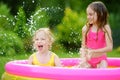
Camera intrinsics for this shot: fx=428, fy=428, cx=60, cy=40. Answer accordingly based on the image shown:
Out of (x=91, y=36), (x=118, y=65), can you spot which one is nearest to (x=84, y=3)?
(x=118, y=65)

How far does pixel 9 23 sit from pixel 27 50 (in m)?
1.00

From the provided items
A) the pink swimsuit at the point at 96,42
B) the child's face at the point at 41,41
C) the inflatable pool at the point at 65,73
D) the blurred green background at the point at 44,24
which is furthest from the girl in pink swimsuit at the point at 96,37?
the blurred green background at the point at 44,24

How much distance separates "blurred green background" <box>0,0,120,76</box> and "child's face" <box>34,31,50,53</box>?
3.56 m

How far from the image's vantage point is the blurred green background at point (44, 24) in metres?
9.62

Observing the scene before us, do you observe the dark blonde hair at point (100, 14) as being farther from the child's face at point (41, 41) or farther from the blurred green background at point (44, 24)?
the blurred green background at point (44, 24)

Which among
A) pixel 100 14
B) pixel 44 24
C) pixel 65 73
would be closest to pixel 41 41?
pixel 65 73

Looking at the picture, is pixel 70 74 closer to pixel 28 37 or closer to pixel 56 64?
pixel 56 64

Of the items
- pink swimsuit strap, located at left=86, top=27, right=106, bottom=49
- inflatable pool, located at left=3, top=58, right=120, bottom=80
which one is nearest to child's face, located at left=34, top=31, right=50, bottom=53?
inflatable pool, located at left=3, top=58, right=120, bottom=80

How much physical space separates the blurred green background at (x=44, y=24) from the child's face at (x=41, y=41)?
356 cm

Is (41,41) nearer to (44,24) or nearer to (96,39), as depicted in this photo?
(96,39)

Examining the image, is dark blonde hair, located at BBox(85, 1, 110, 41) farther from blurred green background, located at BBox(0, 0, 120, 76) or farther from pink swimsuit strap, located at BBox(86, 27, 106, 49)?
blurred green background, located at BBox(0, 0, 120, 76)

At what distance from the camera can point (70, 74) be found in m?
4.04

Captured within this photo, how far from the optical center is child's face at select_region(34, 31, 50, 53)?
14.7 feet

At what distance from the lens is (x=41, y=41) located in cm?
448
